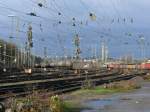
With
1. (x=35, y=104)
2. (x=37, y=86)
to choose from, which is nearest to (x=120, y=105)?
(x=35, y=104)

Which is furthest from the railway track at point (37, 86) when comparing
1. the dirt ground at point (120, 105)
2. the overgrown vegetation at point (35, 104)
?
the overgrown vegetation at point (35, 104)

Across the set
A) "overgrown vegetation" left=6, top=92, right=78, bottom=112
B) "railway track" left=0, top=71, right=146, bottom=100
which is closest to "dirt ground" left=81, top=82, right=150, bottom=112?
"overgrown vegetation" left=6, top=92, right=78, bottom=112

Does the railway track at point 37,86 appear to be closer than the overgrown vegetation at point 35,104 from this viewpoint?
No

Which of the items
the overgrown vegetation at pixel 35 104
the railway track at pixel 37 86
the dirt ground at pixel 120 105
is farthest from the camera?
the railway track at pixel 37 86

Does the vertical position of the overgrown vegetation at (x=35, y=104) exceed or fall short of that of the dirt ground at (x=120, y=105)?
it exceeds it

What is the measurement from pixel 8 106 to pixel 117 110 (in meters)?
5.01

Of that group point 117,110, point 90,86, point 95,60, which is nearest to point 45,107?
point 117,110

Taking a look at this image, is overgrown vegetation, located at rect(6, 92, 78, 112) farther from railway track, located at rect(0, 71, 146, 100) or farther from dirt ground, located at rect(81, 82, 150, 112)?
railway track, located at rect(0, 71, 146, 100)

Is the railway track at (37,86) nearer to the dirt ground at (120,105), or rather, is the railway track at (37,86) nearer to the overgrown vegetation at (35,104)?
the dirt ground at (120,105)

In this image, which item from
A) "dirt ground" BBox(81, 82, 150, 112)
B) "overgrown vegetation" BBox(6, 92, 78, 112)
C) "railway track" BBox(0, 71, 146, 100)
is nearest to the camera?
"overgrown vegetation" BBox(6, 92, 78, 112)

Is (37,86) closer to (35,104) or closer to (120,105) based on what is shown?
(120,105)

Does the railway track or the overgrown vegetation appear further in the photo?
the railway track

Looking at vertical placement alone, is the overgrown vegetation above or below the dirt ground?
above

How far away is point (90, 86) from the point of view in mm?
38781
